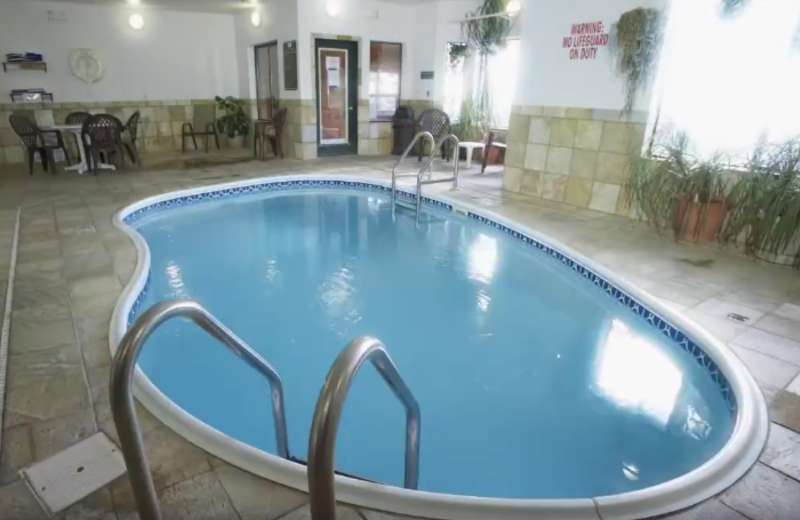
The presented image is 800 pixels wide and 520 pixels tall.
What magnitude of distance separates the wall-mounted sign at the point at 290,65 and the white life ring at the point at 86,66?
10.6ft

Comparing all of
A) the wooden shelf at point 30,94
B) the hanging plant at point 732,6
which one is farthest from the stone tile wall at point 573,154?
the wooden shelf at point 30,94

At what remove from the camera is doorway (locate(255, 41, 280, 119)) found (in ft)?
28.2

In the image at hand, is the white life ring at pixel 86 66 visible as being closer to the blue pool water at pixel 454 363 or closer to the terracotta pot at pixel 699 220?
the blue pool water at pixel 454 363

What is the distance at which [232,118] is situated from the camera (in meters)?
9.10

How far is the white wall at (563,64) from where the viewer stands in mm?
4808

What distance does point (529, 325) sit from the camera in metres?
3.23

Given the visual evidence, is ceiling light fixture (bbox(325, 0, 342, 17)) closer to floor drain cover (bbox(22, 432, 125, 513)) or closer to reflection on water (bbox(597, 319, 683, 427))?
reflection on water (bbox(597, 319, 683, 427))

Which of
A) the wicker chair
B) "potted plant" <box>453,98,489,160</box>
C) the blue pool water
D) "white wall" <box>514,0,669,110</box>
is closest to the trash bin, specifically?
the wicker chair

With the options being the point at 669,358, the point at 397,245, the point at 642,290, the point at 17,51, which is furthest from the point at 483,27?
the point at 17,51

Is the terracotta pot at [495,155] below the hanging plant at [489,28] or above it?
below

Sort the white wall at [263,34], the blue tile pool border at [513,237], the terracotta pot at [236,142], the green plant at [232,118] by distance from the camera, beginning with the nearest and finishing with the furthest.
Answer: the blue tile pool border at [513,237]
the white wall at [263,34]
the green plant at [232,118]
the terracotta pot at [236,142]

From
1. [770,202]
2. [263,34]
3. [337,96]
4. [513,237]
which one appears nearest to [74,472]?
[513,237]

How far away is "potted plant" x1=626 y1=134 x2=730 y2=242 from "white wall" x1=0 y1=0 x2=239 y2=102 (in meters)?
8.22

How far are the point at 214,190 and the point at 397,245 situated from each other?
9.41 ft
